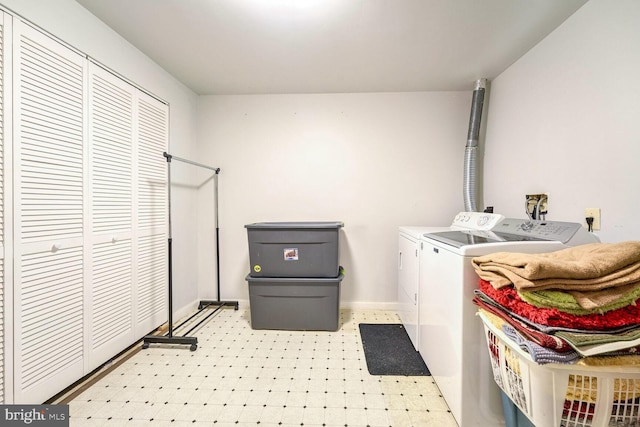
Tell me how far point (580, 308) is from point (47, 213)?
2.33 metres

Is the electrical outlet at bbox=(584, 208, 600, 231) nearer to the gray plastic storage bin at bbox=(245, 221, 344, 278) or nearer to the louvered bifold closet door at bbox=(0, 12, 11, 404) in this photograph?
the gray plastic storage bin at bbox=(245, 221, 344, 278)

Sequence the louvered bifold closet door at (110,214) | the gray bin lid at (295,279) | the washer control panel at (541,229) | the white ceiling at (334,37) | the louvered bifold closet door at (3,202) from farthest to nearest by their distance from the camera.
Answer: the gray bin lid at (295,279)
the louvered bifold closet door at (110,214)
the white ceiling at (334,37)
the washer control panel at (541,229)
the louvered bifold closet door at (3,202)

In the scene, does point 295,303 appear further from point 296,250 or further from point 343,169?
point 343,169

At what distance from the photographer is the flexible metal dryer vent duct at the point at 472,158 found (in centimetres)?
217

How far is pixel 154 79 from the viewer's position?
1957mm

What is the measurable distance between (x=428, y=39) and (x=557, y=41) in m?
0.78

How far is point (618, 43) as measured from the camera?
1174 millimetres

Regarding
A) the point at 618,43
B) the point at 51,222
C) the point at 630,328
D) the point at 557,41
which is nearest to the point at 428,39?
the point at 557,41

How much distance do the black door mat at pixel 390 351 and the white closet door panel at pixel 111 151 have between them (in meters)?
2.00

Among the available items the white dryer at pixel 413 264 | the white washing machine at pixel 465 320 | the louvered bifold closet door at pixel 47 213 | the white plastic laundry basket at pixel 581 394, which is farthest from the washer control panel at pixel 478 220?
the louvered bifold closet door at pixel 47 213

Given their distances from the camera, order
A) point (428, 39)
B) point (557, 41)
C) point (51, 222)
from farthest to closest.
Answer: point (428, 39), point (557, 41), point (51, 222)

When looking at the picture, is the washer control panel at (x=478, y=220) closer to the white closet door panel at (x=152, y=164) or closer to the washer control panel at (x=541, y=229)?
the washer control panel at (x=541, y=229)

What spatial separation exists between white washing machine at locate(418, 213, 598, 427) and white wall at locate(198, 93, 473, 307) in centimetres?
105

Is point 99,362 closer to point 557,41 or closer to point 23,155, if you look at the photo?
point 23,155
